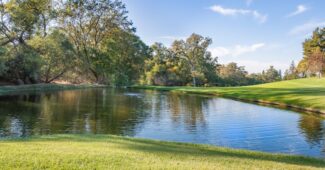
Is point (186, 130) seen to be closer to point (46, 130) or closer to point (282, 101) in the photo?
point (46, 130)

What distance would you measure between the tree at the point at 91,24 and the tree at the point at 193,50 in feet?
73.0

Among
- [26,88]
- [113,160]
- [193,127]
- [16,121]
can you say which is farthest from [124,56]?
[113,160]

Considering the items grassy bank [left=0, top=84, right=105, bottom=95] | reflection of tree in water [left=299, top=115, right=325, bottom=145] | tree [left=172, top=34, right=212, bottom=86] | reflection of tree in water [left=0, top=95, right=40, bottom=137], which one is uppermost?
tree [left=172, top=34, right=212, bottom=86]

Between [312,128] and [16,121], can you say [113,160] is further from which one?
[312,128]

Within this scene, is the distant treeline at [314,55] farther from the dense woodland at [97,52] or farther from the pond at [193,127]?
the pond at [193,127]

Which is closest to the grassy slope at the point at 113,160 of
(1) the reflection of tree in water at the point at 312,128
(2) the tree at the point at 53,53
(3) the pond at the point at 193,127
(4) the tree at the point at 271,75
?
(3) the pond at the point at 193,127

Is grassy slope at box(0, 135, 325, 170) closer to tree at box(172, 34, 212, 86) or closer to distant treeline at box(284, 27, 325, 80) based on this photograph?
distant treeline at box(284, 27, 325, 80)

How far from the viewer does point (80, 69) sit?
62969 millimetres

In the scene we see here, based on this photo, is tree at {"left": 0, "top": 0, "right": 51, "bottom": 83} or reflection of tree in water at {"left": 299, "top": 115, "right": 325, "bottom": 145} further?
tree at {"left": 0, "top": 0, "right": 51, "bottom": 83}

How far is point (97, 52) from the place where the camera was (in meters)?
69.2

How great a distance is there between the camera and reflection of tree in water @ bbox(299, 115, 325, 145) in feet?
50.3

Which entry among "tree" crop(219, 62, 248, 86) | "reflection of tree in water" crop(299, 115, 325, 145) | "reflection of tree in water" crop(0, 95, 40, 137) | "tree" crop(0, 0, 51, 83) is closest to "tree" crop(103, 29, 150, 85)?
"tree" crop(0, 0, 51, 83)

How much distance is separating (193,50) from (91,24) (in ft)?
108

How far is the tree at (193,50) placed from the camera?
293 ft
